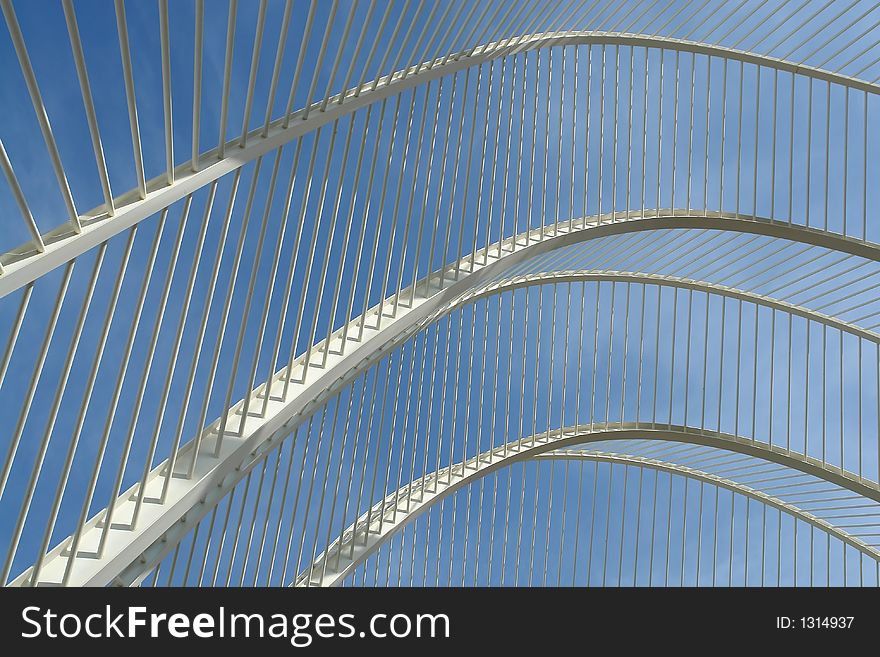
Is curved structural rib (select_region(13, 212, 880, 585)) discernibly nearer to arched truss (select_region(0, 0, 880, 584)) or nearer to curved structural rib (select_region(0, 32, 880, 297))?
arched truss (select_region(0, 0, 880, 584))

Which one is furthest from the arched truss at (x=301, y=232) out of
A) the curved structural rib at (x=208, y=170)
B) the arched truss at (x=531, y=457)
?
the arched truss at (x=531, y=457)

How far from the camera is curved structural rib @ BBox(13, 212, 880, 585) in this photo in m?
8.01

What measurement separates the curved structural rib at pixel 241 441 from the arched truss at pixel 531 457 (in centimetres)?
591

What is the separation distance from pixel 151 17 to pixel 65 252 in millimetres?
2326

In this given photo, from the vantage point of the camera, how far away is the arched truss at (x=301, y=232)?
6680 millimetres

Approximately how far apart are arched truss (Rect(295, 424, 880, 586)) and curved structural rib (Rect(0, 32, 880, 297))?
906 cm

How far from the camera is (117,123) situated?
362 inches

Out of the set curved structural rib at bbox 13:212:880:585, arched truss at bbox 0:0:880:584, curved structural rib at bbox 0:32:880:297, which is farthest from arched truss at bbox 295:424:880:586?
curved structural rib at bbox 0:32:880:297

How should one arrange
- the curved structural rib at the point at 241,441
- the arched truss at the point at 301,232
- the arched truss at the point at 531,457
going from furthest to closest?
1. the arched truss at the point at 531,457
2. the curved structural rib at the point at 241,441
3. the arched truss at the point at 301,232

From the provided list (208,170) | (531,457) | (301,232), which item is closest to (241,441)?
(301,232)

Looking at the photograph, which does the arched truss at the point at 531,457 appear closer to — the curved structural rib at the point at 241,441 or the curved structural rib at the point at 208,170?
the curved structural rib at the point at 241,441

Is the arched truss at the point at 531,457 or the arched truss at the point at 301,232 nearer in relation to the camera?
the arched truss at the point at 301,232
